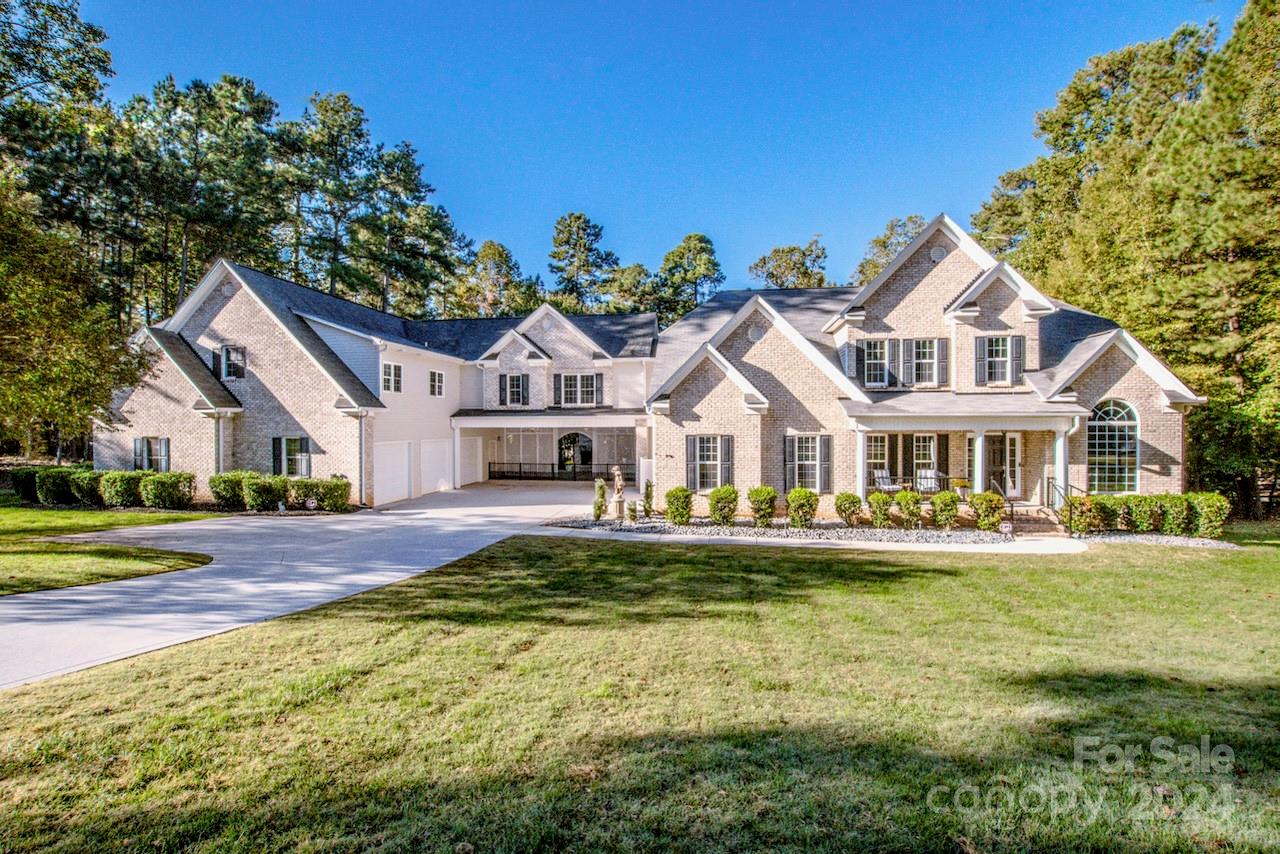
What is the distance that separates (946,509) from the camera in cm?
1501

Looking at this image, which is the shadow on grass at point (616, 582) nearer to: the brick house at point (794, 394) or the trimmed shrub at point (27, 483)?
the brick house at point (794, 394)

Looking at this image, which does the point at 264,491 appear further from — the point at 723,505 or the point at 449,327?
the point at 723,505

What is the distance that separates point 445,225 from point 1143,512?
130 feet

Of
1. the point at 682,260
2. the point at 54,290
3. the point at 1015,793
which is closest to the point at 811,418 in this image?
the point at 1015,793

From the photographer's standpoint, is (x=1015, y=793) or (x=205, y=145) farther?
(x=205, y=145)

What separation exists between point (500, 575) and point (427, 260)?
3462 cm

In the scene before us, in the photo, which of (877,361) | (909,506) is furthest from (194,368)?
(909,506)

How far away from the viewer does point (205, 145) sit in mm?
31875

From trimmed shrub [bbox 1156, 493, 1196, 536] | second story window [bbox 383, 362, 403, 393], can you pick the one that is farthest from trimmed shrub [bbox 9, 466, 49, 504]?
trimmed shrub [bbox 1156, 493, 1196, 536]

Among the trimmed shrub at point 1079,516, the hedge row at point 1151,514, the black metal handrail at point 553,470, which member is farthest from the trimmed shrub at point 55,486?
the hedge row at point 1151,514

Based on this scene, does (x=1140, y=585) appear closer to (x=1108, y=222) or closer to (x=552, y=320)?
(x=1108, y=222)

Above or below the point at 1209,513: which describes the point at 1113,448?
above

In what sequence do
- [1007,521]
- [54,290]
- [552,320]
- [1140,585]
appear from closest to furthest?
[1140,585], [54,290], [1007,521], [552,320]

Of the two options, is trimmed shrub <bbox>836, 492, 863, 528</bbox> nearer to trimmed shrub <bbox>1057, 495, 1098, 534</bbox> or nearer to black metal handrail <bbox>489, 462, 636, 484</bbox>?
trimmed shrub <bbox>1057, 495, 1098, 534</bbox>
